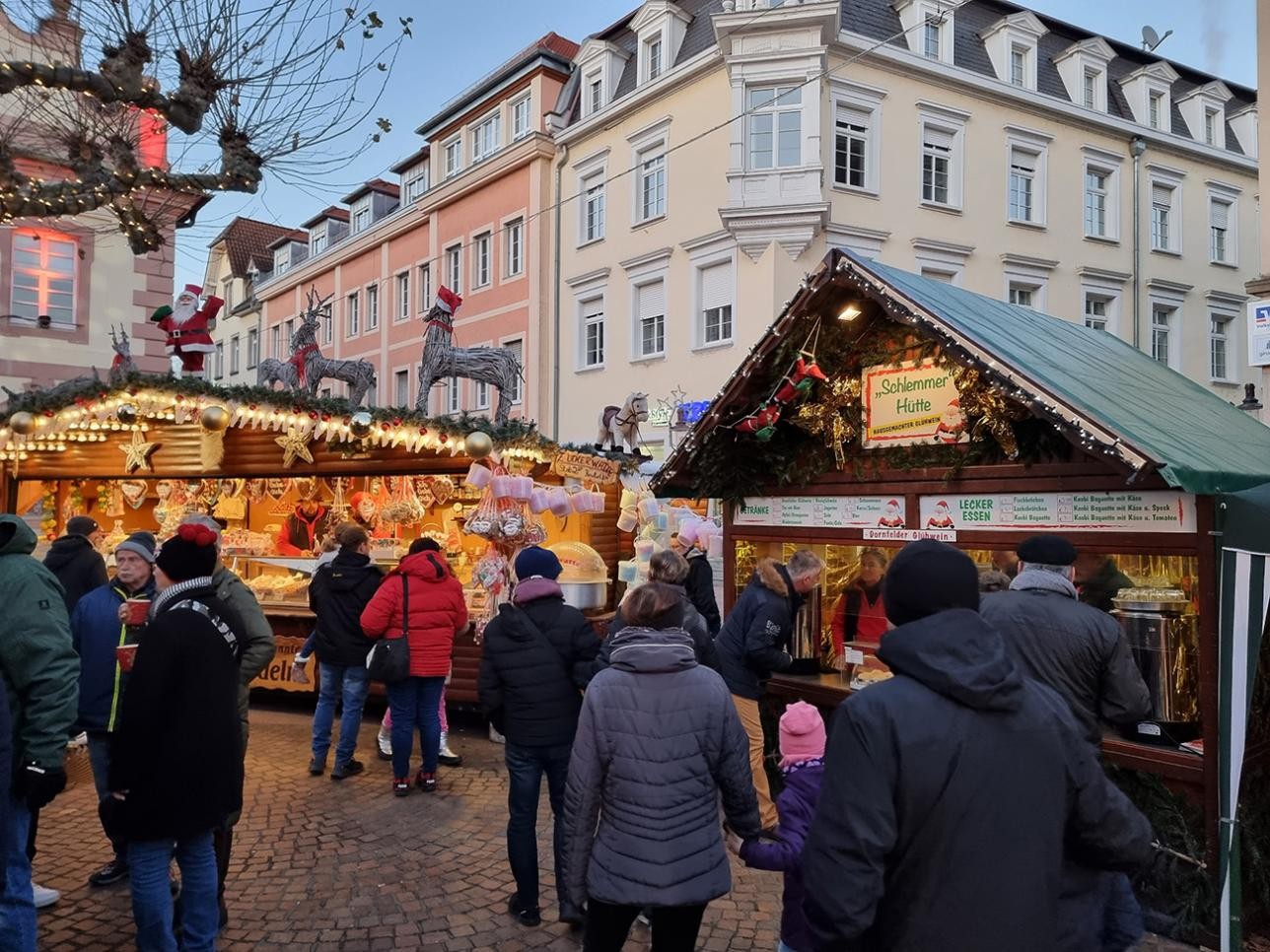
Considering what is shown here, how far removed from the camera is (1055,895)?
6.54ft

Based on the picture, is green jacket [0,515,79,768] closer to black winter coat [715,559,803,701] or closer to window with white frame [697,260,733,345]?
black winter coat [715,559,803,701]

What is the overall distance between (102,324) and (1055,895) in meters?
18.0

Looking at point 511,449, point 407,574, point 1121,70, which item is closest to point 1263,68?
point 511,449

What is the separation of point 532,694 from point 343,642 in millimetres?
3032

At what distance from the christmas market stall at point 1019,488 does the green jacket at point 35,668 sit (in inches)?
158

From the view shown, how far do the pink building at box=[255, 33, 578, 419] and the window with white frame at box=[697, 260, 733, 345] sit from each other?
5.09 metres

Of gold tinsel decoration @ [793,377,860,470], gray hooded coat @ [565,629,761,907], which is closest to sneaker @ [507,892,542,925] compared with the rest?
gray hooded coat @ [565,629,761,907]

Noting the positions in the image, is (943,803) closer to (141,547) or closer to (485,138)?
(141,547)

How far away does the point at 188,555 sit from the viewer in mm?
3354

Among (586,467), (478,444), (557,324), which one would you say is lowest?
(586,467)

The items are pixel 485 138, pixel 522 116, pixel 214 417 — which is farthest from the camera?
pixel 485 138

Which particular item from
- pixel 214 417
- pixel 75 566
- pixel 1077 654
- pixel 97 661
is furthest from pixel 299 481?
pixel 1077 654

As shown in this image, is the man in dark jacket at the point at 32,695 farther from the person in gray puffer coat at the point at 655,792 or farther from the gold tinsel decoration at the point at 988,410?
the gold tinsel decoration at the point at 988,410

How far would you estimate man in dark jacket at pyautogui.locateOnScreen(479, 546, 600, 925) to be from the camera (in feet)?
13.4
